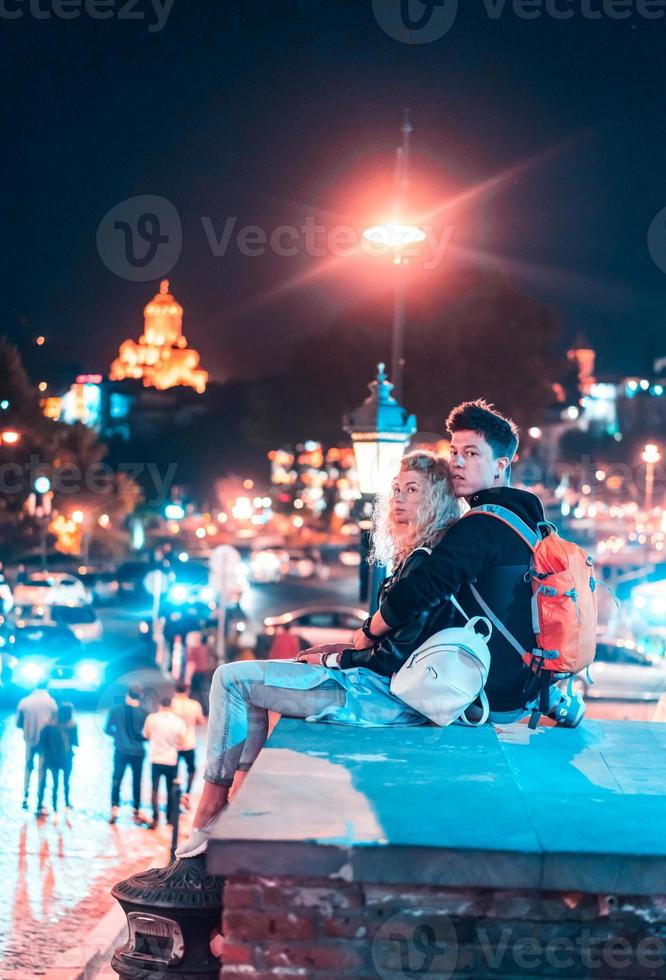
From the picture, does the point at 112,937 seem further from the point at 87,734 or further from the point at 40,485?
the point at 40,485

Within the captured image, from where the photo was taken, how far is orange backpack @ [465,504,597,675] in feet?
17.0

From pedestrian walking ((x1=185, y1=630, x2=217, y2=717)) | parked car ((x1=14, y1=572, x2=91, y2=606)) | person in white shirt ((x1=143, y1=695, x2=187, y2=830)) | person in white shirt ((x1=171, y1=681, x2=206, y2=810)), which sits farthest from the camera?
parked car ((x1=14, y1=572, x2=91, y2=606))

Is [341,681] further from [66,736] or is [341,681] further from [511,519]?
[66,736]

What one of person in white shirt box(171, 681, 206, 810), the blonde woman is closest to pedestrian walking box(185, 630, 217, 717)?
person in white shirt box(171, 681, 206, 810)

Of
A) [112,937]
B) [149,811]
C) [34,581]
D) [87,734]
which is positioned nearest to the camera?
[112,937]

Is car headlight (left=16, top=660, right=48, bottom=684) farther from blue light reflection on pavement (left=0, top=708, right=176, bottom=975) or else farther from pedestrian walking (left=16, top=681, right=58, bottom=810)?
pedestrian walking (left=16, top=681, right=58, bottom=810)

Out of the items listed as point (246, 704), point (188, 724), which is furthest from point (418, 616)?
point (188, 724)

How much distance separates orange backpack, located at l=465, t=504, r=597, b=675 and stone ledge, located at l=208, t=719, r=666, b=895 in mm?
416

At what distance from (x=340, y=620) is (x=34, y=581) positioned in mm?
11775

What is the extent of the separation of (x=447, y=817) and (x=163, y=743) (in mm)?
10358

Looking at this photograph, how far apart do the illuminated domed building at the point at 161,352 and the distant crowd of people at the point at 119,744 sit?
16332cm

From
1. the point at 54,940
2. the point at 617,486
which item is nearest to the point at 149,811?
the point at 54,940

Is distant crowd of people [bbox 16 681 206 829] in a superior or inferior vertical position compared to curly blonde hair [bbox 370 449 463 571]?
inferior

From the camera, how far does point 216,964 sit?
497 cm
